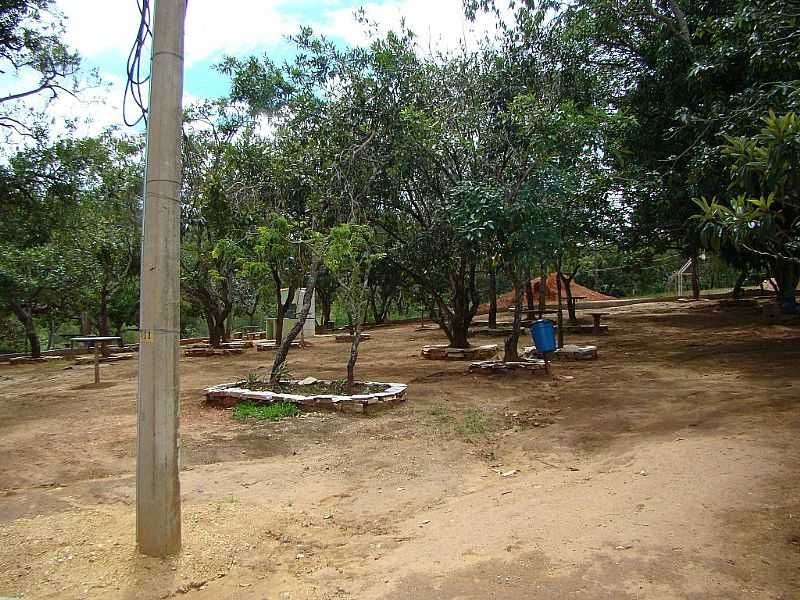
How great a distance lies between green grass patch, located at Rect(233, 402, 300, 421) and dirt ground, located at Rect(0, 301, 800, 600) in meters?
0.24

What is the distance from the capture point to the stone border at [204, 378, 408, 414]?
26.5 ft

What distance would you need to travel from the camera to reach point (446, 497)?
4.86 metres

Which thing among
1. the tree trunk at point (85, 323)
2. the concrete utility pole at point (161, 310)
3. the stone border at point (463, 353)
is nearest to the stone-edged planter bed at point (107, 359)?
the tree trunk at point (85, 323)

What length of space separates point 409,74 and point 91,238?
11497 millimetres

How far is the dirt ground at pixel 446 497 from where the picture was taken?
124 inches

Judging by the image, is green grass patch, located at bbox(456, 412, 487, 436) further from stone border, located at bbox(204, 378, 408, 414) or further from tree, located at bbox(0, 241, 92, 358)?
tree, located at bbox(0, 241, 92, 358)

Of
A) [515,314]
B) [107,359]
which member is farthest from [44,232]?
[515,314]

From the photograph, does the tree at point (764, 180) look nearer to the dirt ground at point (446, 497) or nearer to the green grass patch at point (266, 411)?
Result: the dirt ground at point (446, 497)

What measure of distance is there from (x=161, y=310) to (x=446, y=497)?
2.73 meters

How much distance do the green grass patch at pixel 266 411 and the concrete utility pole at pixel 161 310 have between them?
4.43 metres

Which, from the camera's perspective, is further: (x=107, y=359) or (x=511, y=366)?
(x=107, y=359)

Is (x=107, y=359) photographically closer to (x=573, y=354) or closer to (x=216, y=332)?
(x=216, y=332)

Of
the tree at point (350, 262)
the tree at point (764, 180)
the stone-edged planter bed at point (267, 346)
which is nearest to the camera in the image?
the tree at point (764, 180)

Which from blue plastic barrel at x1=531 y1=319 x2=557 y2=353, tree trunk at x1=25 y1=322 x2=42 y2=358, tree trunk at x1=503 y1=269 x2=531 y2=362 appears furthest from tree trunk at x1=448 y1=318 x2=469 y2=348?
tree trunk at x1=25 y1=322 x2=42 y2=358
